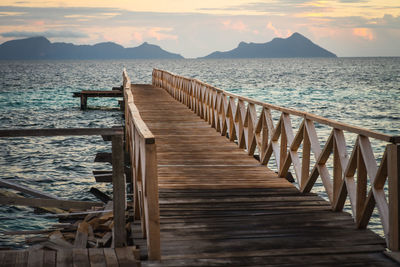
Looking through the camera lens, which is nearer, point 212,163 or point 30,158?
point 212,163

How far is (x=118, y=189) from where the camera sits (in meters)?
4.62

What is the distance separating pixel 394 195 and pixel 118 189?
242cm

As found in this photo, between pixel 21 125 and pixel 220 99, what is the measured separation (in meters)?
20.1

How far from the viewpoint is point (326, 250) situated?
14.8ft

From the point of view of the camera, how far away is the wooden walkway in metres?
4.38

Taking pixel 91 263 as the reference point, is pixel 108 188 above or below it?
below

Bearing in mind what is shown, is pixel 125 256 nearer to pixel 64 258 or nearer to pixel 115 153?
pixel 64 258

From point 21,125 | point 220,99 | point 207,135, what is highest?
point 220,99

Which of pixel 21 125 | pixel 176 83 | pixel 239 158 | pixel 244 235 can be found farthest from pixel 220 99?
pixel 21 125

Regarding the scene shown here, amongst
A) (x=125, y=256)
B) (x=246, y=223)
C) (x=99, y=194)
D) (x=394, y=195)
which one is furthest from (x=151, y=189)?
(x=99, y=194)

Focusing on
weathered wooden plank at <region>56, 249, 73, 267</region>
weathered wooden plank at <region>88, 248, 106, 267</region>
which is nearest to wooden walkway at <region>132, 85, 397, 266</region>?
weathered wooden plank at <region>88, 248, 106, 267</region>

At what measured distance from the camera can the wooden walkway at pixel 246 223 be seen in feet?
14.4

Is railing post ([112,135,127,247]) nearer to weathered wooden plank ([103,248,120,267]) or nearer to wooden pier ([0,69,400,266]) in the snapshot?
wooden pier ([0,69,400,266])

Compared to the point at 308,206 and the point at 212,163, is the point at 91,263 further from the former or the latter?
the point at 212,163
